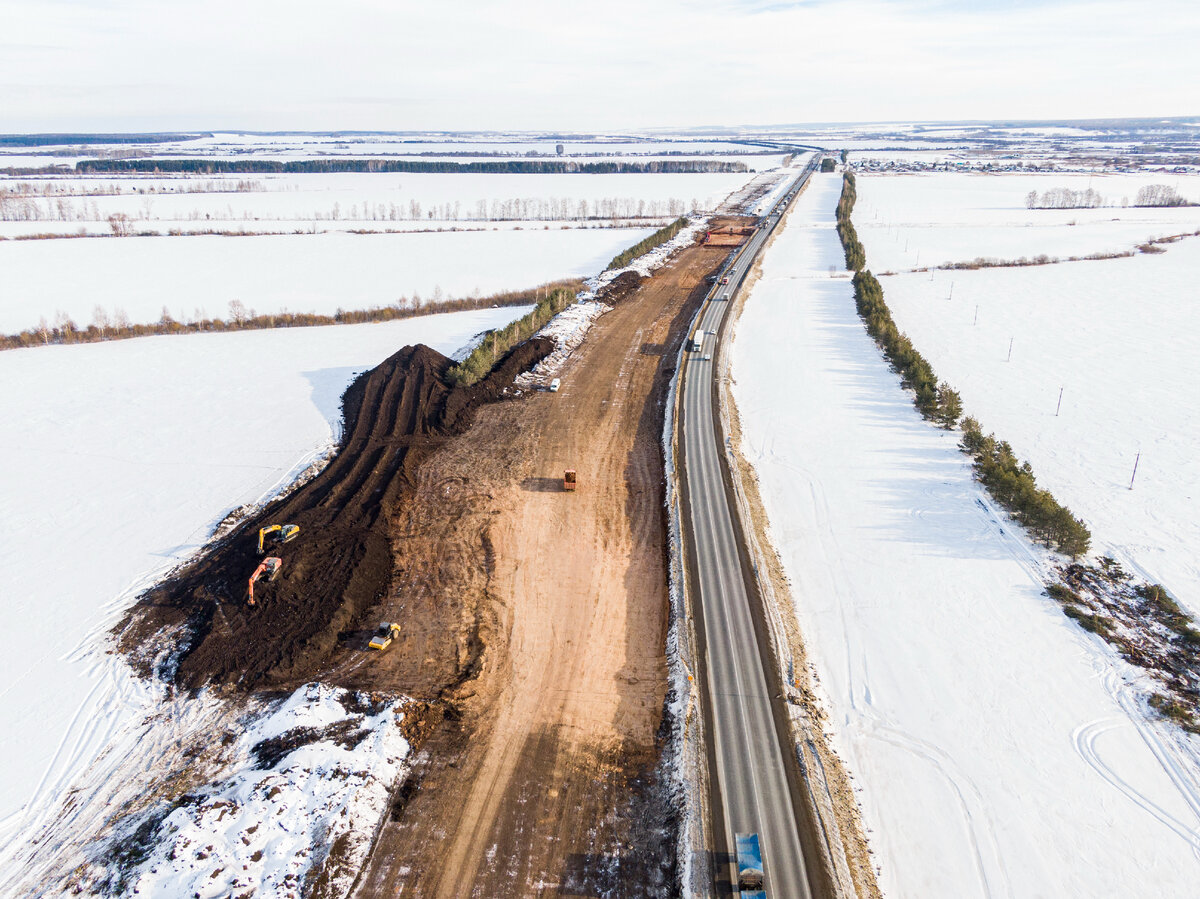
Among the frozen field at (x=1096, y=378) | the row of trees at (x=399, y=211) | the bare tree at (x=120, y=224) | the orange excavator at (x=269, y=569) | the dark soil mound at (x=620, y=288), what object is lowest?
the orange excavator at (x=269, y=569)

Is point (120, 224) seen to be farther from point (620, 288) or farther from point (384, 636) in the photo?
point (384, 636)

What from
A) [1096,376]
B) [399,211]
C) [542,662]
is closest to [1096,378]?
[1096,376]

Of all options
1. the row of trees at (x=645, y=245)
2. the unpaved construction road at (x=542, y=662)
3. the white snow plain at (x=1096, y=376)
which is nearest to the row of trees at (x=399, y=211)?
the row of trees at (x=645, y=245)

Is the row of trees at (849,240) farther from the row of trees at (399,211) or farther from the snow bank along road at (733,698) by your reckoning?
the snow bank along road at (733,698)

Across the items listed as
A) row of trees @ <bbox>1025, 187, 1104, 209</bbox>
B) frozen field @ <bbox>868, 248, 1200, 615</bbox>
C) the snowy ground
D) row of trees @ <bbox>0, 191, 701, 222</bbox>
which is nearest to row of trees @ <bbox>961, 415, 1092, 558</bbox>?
frozen field @ <bbox>868, 248, 1200, 615</bbox>

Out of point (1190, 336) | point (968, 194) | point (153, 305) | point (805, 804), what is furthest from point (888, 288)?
point (968, 194)

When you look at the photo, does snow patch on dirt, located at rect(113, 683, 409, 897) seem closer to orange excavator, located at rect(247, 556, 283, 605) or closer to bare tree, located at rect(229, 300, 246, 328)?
orange excavator, located at rect(247, 556, 283, 605)
